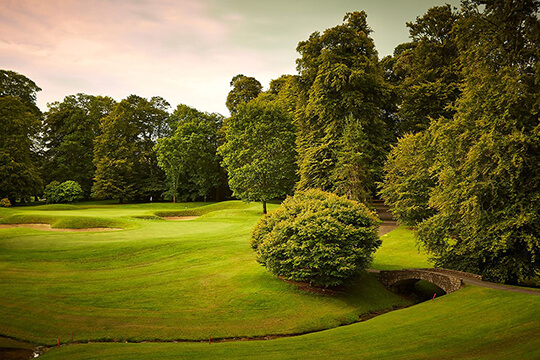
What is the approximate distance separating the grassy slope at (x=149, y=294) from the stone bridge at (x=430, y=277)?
724 mm

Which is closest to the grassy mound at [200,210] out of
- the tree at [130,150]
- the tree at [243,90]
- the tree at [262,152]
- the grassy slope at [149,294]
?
the tree at [262,152]

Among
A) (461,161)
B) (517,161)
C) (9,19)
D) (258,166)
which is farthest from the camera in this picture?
(258,166)

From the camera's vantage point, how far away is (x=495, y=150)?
45.3ft

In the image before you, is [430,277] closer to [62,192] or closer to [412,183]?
[412,183]

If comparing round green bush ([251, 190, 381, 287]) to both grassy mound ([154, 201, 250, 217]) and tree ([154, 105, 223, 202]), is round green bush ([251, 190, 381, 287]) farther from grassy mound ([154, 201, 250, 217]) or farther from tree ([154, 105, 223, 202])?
tree ([154, 105, 223, 202])

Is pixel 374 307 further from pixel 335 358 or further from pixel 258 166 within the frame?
pixel 258 166

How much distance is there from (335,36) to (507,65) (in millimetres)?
19168

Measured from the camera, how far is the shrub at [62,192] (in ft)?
168

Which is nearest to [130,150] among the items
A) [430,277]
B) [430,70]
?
[430,70]

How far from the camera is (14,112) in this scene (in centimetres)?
4709

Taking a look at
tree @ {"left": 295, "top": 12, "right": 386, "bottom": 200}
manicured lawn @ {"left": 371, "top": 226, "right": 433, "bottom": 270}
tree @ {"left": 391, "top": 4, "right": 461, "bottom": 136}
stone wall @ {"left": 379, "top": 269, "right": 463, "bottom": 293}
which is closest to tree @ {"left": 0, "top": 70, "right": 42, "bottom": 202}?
tree @ {"left": 295, "top": 12, "right": 386, "bottom": 200}

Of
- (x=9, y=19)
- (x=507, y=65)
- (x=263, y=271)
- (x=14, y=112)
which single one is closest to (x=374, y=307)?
(x=263, y=271)

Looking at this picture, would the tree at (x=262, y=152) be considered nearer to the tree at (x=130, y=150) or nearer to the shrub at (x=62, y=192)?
the tree at (x=130, y=150)

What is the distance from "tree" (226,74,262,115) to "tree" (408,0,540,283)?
47.4 metres
